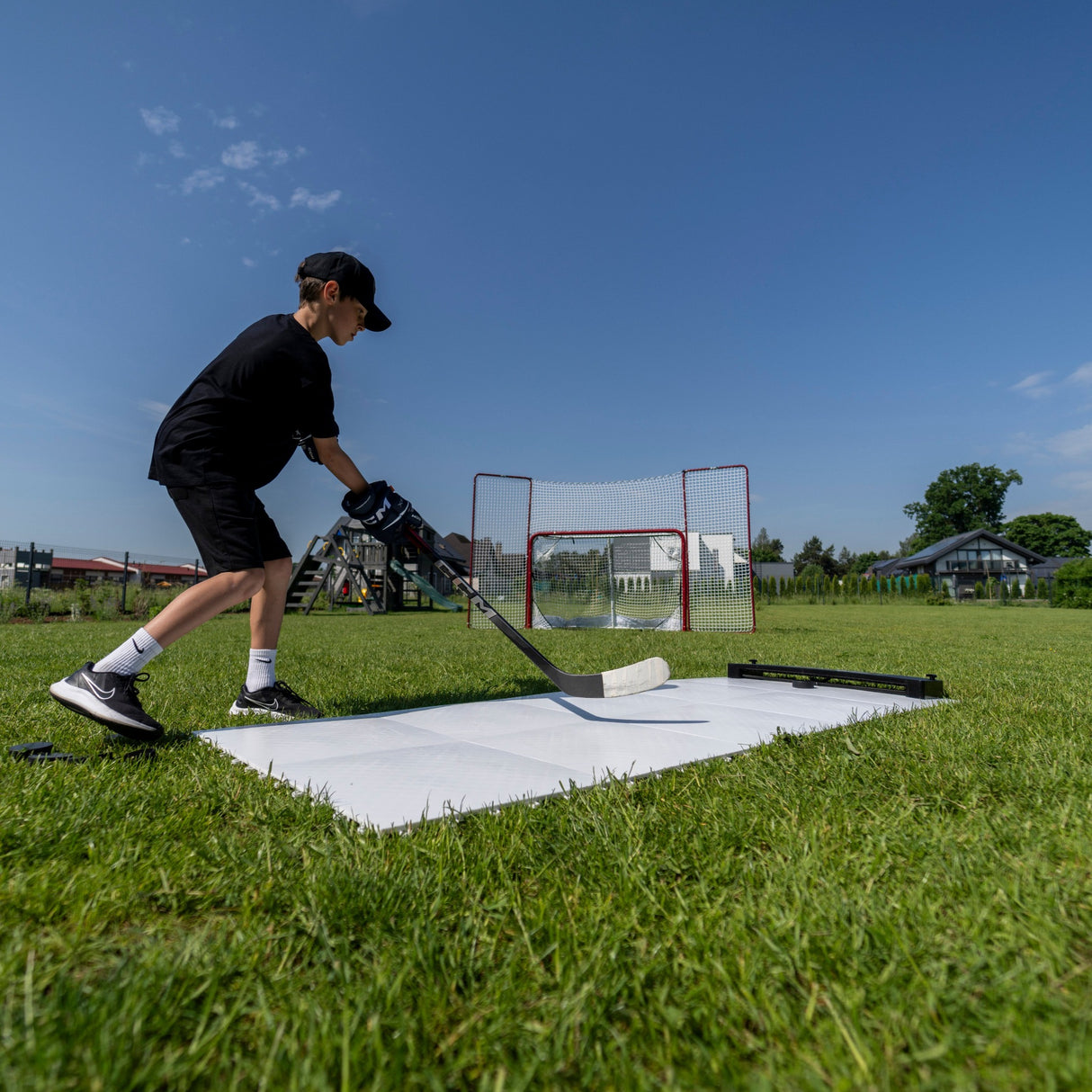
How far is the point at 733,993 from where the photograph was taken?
855 millimetres

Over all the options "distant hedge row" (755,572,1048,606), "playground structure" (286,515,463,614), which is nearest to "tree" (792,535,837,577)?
"distant hedge row" (755,572,1048,606)

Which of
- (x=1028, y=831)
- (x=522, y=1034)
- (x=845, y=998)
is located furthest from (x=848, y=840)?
(x=522, y=1034)

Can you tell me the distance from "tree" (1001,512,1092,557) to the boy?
87.6 metres

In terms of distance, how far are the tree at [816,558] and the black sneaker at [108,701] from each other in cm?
A: 7604

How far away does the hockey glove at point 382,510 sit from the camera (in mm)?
2982

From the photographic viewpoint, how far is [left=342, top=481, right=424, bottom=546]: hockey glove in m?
2.98

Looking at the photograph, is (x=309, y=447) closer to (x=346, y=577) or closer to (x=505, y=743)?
(x=505, y=743)

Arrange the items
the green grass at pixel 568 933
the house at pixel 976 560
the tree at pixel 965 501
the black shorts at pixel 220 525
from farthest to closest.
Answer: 1. the tree at pixel 965 501
2. the house at pixel 976 560
3. the black shorts at pixel 220 525
4. the green grass at pixel 568 933

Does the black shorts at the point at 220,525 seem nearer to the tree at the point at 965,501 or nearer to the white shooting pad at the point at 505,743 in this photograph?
the white shooting pad at the point at 505,743

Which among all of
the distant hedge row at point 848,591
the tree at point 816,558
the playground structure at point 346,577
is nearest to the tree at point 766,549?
the tree at point 816,558

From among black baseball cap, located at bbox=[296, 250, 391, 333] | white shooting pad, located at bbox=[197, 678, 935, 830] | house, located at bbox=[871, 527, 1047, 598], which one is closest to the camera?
white shooting pad, located at bbox=[197, 678, 935, 830]

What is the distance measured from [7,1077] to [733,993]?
81cm

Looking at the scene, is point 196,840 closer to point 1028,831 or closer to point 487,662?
point 1028,831

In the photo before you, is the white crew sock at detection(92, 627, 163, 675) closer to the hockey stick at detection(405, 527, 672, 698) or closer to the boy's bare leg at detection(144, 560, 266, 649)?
the boy's bare leg at detection(144, 560, 266, 649)
